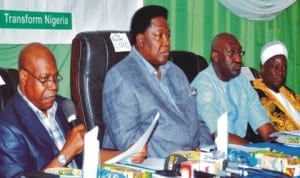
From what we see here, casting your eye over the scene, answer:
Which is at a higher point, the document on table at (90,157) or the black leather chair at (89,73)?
the black leather chair at (89,73)

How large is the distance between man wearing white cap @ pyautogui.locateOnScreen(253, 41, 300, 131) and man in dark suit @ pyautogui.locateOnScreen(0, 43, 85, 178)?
174cm

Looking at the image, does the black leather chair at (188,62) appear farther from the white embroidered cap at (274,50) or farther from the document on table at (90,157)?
the document on table at (90,157)

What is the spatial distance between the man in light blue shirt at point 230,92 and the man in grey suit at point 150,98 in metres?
0.27

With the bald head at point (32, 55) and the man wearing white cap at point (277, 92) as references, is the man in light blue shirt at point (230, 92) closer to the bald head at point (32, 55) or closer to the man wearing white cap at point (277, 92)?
the man wearing white cap at point (277, 92)

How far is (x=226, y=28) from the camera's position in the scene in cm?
444

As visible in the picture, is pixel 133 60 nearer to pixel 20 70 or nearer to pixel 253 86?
pixel 20 70

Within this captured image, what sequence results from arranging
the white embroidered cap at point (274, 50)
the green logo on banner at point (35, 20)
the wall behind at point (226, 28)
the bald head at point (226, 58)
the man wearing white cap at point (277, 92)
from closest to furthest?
the green logo on banner at point (35, 20), the bald head at point (226, 58), the man wearing white cap at point (277, 92), the white embroidered cap at point (274, 50), the wall behind at point (226, 28)

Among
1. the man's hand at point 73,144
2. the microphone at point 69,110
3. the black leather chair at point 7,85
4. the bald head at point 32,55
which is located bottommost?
the man's hand at point 73,144

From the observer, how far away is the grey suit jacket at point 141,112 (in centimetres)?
246

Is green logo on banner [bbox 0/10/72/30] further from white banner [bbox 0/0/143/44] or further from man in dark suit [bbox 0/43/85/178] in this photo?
man in dark suit [bbox 0/43/85/178]

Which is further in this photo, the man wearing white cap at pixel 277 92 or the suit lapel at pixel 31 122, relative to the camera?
the man wearing white cap at pixel 277 92

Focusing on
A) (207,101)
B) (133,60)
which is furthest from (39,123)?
(207,101)

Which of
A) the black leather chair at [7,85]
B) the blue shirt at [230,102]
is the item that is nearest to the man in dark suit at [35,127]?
the black leather chair at [7,85]

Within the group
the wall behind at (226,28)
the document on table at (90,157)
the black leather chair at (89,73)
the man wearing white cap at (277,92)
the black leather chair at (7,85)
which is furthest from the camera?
the wall behind at (226,28)
